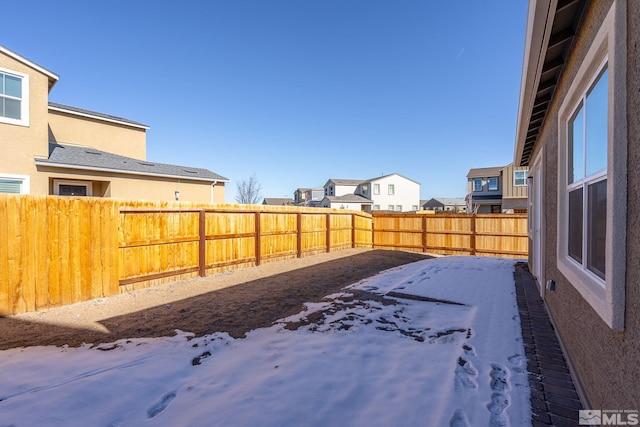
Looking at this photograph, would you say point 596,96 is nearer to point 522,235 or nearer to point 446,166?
point 522,235

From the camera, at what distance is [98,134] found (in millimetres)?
14391

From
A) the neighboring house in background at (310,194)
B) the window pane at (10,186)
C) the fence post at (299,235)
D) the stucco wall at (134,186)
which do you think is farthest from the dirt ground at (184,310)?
the neighboring house in background at (310,194)

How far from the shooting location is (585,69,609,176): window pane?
216 cm

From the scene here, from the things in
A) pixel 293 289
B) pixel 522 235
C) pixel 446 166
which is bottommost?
pixel 293 289

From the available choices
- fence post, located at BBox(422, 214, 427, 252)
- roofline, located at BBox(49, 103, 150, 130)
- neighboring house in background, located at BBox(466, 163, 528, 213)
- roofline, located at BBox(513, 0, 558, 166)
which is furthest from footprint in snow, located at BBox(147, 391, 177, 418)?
neighboring house in background, located at BBox(466, 163, 528, 213)

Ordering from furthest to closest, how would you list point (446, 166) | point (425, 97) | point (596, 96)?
point (446, 166) < point (425, 97) < point (596, 96)

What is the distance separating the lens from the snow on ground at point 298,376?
2320mm

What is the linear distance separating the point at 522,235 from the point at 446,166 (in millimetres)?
20045

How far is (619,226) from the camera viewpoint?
1.63 m

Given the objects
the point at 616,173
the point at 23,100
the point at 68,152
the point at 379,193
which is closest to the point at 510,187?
the point at 379,193

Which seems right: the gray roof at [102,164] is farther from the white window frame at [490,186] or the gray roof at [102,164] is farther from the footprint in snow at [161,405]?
the white window frame at [490,186]

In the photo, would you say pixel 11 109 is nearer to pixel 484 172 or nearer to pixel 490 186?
pixel 490 186

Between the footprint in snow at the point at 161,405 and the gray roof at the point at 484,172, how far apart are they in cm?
3256

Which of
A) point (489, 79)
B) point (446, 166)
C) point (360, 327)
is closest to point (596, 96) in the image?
point (360, 327)
